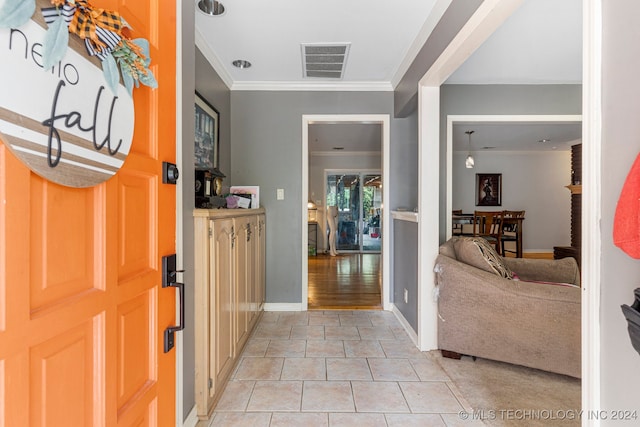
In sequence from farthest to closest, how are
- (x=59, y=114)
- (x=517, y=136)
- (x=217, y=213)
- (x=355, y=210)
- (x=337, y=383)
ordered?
(x=355, y=210) < (x=517, y=136) < (x=337, y=383) < (x=217, y=213) < (x=59, y=114)

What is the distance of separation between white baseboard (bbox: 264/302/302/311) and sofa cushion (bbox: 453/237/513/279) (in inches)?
67.9

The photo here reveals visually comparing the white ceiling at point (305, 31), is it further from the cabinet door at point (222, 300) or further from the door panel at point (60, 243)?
the door panel at point (60, 243)

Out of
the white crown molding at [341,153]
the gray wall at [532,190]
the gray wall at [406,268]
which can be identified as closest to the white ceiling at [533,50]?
the gray wall at [406,268]

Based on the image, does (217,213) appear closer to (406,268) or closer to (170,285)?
(170,285)

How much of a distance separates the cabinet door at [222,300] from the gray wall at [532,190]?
635cm

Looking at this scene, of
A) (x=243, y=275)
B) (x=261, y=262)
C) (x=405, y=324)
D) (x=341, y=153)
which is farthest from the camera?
(x=341, y=153)

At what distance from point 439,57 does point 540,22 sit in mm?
838

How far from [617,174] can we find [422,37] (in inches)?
75.3

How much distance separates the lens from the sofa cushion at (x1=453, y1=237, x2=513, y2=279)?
224 centimetres

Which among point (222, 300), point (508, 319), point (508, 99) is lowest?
point (508, 319)

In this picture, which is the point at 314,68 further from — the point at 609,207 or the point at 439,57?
the point at 609,207

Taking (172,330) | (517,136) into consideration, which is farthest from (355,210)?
(172,330)

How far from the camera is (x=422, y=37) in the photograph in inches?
90.7

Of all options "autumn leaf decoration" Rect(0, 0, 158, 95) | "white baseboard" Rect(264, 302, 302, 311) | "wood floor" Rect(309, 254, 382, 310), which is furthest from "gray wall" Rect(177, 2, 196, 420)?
"wood floor" Rect(309, 254, 382, 310)
